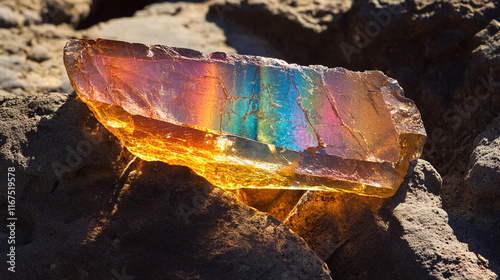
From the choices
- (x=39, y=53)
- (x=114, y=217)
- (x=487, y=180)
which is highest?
(x=487, y=180)

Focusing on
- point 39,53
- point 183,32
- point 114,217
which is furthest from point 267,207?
point 39,53

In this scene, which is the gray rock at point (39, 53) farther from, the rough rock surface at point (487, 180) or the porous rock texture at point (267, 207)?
the rough rock surface at point (487, 180)

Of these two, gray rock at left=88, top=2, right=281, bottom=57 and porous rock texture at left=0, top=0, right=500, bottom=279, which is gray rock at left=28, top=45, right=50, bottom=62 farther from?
porous rock texture at left=0, top=0, right=500, bottom=279

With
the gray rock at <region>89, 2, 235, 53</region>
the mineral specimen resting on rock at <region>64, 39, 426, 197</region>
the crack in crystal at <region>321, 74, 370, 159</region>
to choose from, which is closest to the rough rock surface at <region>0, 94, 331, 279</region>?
the mineral specimen resting on rock at <region>64, 39, 426, 197</region>

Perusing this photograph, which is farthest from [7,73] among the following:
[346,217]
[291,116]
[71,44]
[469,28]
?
[469,28]

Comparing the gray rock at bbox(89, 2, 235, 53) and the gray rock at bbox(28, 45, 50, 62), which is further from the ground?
the gray rock at bbox(89, 2, 235, 53)

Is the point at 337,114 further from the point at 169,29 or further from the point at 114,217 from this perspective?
the point at 169,29

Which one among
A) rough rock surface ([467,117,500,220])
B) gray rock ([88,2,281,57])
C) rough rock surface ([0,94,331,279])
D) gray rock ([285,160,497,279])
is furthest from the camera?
gray rock ([88,2,281,57])
